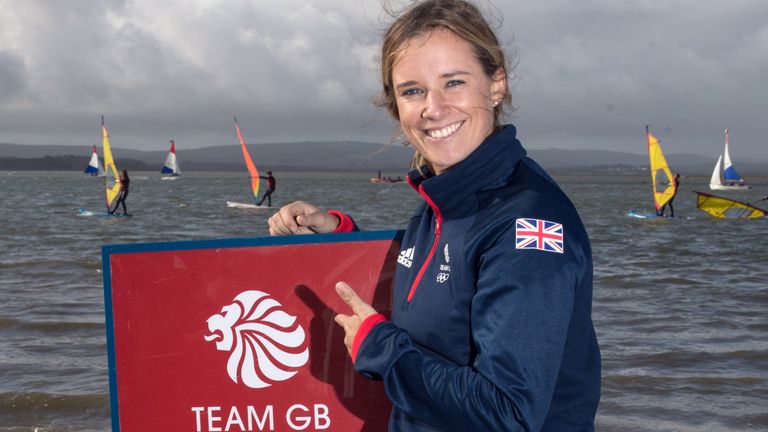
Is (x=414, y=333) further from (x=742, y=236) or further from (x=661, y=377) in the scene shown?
(x=742, y=236)

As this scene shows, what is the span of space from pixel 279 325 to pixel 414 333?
39.8 inches

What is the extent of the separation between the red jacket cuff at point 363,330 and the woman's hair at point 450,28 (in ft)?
1.87

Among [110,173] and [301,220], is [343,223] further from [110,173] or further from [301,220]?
[110,173]

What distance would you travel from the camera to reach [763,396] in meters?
6.33

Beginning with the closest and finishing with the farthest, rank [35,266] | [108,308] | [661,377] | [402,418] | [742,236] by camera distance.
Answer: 1. [402,418]
2. [108,308]
3. [661,377]
4. [35,266]
5. [742,236]

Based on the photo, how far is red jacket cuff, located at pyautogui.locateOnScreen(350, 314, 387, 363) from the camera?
1.88m

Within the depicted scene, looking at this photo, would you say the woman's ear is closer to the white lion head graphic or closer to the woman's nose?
the woman's nose

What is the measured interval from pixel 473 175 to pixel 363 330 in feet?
1.38

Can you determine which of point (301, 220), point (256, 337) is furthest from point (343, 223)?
point (256, 337)

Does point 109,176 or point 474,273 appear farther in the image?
point 109,176

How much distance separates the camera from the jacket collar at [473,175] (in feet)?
6.02

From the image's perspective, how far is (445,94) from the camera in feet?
6.40

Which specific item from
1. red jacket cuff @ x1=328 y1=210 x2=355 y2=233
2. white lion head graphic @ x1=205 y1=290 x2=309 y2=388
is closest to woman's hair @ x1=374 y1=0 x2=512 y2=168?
red jacket cuff @ x1=328 y1=210 x2=355 y2=233

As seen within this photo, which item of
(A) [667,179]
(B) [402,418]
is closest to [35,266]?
(B) [402,418]
